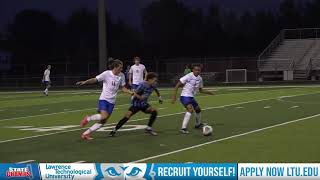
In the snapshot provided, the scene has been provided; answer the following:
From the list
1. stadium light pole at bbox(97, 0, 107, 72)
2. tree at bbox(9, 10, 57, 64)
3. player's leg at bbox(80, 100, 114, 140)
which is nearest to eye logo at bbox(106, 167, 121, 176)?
player's leg at bbox(80, 100, 114, 140)

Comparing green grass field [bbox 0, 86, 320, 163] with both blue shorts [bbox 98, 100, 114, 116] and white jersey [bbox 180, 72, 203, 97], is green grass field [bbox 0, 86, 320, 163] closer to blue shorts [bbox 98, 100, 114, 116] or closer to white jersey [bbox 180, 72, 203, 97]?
blue shorts [bbox 98, 100, 114, 116]

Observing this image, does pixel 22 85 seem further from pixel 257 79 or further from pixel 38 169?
pixel 38 169

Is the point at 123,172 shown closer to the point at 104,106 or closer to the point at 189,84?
the point at 104,106

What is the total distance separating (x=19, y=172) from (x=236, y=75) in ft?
152

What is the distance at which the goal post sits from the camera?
52.4 metres

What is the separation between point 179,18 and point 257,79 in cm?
1521

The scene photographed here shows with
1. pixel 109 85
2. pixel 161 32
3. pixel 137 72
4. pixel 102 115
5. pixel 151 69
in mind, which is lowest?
pixel 102 115

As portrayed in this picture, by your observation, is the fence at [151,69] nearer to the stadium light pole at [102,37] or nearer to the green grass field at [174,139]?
the stadium light pole at [102,37]

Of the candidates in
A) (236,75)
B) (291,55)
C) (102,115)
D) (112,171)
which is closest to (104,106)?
(102,115)

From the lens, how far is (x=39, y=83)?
199 ft

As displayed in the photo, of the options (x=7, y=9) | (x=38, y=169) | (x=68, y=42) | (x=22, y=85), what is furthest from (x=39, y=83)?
(x=38, y=169)

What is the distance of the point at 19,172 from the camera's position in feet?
23.5

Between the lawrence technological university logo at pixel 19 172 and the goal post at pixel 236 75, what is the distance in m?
45.6

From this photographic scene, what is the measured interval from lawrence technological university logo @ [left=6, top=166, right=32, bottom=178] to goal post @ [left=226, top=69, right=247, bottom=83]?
4560 centimetres
